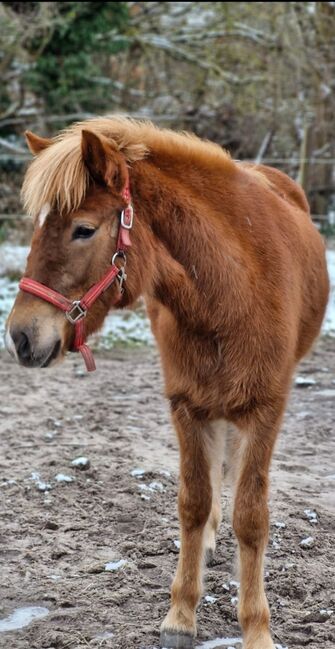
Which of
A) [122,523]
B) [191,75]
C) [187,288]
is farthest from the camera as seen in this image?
[191,75]

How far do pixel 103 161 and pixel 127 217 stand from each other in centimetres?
20

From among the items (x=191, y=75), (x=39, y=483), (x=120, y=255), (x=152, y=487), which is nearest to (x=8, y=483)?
(x=39, y=483)

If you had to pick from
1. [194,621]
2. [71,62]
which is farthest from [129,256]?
[71,62]

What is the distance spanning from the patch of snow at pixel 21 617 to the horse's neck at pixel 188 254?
4.14 feet

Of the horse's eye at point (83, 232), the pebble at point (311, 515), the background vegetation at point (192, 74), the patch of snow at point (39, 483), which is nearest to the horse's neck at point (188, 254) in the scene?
the horse's eye at point (83, 232)

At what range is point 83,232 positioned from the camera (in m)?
2.66

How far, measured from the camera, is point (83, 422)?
18.2ft

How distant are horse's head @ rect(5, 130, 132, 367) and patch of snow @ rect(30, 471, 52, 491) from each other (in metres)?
1.84

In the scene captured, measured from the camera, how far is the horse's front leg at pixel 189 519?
3.07 metres

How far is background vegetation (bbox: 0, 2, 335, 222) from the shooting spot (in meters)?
11.5

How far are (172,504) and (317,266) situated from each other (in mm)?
1364

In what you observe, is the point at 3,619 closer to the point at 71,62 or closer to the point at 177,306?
the point at 177,306

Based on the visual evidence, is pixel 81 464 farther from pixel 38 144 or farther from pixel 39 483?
pixel 38 144

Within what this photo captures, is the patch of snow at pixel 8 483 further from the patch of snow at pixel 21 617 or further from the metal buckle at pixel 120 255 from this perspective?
the metal buckle at pixel 120 255
